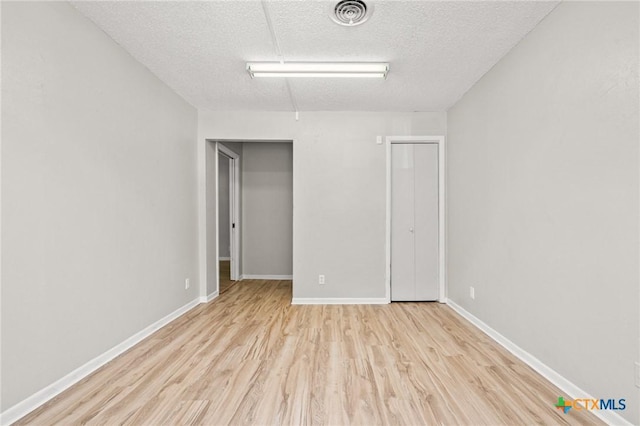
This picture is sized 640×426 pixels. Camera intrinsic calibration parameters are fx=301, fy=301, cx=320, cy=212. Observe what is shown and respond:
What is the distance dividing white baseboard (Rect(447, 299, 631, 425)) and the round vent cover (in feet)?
8.79

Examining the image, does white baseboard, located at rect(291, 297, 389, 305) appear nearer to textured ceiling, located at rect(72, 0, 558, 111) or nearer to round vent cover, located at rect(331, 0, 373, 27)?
textured ceiling, located at rect(72, 0, 558, 111)

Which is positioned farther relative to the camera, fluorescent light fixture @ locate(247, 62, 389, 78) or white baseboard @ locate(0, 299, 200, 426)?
fluorescent light fixture @ locate(247, 62, 389, 78)

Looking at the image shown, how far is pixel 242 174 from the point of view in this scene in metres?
5.41

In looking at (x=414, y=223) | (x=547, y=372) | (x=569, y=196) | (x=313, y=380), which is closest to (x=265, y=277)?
(x=414, y=223)

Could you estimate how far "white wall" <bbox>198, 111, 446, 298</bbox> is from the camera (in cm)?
388

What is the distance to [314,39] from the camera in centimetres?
232

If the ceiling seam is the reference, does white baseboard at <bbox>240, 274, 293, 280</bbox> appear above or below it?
below

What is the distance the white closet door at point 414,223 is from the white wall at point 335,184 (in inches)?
8.1

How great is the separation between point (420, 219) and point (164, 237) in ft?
9.93

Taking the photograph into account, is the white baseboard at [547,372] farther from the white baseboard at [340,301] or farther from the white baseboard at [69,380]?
the white baseboard at [69,380]

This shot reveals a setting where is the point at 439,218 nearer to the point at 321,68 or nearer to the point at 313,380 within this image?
the point at 321,68

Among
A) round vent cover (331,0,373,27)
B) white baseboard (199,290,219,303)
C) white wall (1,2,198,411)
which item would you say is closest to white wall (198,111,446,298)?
white baseboard (199,290,219,303)

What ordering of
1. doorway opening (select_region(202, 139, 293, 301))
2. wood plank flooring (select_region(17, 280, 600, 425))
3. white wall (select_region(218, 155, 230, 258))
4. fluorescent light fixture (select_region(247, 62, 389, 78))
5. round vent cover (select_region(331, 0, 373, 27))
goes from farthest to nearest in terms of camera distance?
white wall (select_region(218, 155, 230, 258)) < doorway opening (select_region(202, 139, 293, 301)) < fluorescent light fixture (select_region(247, 62, 389, 78)) < round vent cover (select_region(331, 0, 373, 27)) < wood plank flooring (select_region(17, 280, 600, 425))

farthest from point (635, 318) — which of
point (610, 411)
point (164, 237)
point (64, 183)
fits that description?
point (164, 237)
